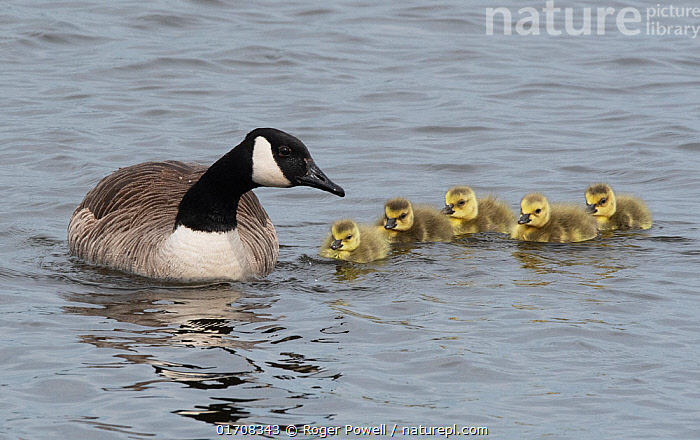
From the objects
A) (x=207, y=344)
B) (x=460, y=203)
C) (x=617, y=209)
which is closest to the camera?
(x=207, y=344)

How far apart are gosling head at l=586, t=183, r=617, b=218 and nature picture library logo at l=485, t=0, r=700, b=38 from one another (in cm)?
988

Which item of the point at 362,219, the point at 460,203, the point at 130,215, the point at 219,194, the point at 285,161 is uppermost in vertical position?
the point at 285,161

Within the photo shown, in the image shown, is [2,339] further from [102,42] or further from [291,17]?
[291,17]

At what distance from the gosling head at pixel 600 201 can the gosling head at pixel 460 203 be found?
111cm

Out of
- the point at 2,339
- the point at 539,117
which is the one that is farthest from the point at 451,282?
the point at 539,117

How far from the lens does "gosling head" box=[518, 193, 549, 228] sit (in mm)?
10734

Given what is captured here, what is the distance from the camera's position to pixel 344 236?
400 inches

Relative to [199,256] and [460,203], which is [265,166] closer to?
[199,256]

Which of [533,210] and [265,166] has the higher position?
[265,166]

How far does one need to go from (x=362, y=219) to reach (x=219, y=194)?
8.84 ft

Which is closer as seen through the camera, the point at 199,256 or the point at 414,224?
the point at 199,256

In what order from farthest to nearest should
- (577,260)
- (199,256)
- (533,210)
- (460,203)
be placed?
(460,203) → (533,210) → (577,260) → (199,256)

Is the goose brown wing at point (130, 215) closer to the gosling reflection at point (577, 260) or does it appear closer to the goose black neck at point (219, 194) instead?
the goose black neck at point (219, 194)

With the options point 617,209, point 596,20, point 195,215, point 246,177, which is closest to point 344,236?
point 246,177
